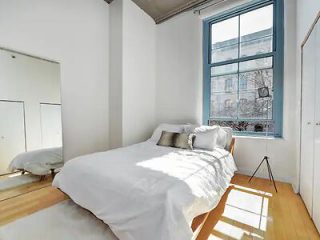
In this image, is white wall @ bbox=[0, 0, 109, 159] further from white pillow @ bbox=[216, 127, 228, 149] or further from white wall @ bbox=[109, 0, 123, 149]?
white pillow @ bbox=[216, 127, 228, 149]

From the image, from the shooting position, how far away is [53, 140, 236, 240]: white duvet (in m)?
1.09

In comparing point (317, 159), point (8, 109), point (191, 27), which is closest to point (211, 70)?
point (191, 27)

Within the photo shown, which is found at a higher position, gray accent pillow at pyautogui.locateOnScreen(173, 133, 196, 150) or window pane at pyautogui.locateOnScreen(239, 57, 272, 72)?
window pane at pyautogui.locateOnScreen(239, 57, 272, 72)

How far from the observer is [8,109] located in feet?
6.59

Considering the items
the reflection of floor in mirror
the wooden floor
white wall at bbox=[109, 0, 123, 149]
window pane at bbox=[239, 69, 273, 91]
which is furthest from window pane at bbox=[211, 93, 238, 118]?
the reflection of floor in mirror

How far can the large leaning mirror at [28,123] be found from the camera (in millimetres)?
1997

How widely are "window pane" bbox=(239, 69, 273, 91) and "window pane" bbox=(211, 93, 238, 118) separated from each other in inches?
9.4

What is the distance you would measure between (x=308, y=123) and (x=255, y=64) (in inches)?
58.1

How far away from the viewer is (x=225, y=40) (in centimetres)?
323

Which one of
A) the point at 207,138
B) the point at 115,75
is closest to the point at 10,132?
the point at 115,75

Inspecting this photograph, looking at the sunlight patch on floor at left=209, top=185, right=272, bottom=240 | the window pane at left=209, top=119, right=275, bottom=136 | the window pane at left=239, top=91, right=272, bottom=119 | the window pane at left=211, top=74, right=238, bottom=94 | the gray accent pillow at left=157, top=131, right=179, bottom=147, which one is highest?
the window pane at left=211, top=74, right=238, bottom=94

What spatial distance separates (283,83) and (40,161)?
12.4ft

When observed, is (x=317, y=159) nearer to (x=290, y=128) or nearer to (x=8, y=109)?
(x=290, y=128)

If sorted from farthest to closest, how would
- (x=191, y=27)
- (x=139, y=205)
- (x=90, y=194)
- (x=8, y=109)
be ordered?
(x=191, y=27) → (x=8, y=109) → (x=90, y=194) → (x=139, y=205)
